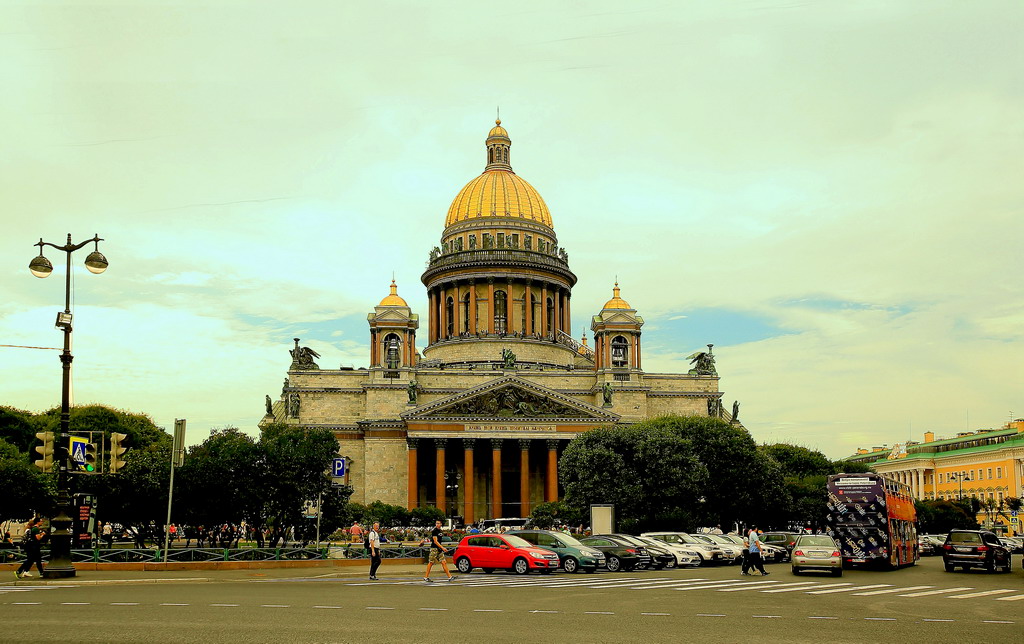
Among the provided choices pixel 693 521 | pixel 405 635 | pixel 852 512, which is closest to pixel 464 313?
pixel 693 521

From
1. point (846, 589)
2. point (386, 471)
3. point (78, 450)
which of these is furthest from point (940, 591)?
point (386, 471)

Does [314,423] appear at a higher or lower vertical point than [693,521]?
higher

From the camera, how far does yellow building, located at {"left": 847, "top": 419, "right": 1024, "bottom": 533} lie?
123188 mm

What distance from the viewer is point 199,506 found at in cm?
4897

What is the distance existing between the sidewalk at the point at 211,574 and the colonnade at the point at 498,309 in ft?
203

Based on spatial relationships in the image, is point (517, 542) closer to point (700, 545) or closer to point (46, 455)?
point (700, 545)

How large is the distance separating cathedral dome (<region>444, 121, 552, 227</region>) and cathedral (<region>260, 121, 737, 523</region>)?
0.52 feet

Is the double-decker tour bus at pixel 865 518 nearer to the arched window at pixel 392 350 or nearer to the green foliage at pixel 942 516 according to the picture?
the green foliage at pixel 942 516

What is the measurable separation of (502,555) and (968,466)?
4488 inches

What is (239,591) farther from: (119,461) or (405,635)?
(405,635)

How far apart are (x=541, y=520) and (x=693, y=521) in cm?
1127

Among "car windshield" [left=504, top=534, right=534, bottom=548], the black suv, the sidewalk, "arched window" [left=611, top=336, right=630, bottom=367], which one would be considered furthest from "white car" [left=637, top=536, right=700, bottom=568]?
"arched window" [left=611, top=336, right=630, bottom=367]

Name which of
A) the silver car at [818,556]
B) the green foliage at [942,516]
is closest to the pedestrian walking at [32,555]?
the silver car at [818,556]

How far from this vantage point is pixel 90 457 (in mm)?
34375
